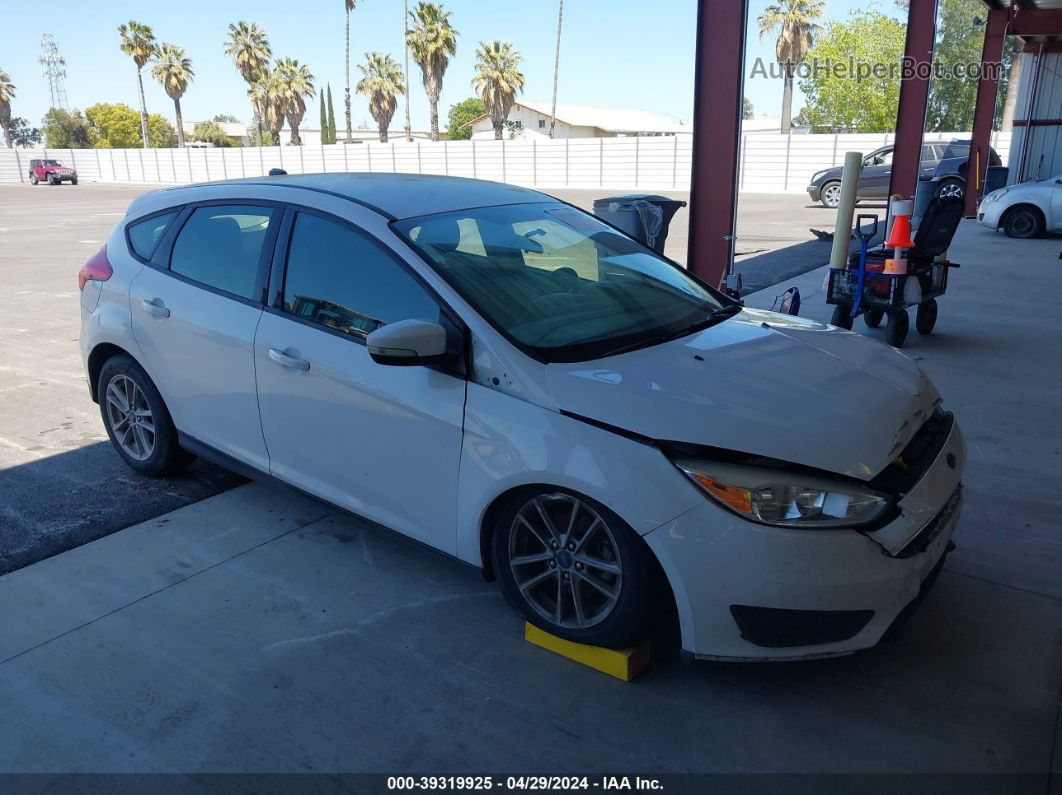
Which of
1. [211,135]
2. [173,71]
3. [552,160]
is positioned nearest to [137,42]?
[173,71]

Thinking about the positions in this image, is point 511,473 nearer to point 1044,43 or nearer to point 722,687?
point 722,687

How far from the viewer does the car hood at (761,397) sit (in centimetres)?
257

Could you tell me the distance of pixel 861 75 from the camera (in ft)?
163

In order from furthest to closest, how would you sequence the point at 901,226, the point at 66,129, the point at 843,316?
1. the point at 66,129
2. the point at 843,316
3. the point at 901,226

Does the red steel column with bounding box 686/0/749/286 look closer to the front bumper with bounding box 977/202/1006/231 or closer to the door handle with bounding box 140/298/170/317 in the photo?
the door handle with bounding box 140/298/170/317

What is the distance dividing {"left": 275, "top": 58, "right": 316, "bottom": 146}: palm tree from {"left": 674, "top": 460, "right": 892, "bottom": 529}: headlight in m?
65.3

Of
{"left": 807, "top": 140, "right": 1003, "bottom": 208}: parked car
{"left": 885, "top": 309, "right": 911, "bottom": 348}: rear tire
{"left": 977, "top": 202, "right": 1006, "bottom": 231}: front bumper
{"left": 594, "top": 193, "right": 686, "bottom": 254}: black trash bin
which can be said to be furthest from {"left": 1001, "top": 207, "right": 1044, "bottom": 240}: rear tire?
{"left": 594, "top": 193, "right": 686, "bottom": 254}: black trash bin

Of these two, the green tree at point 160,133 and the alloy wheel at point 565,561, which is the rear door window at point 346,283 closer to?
the alloy wheel at point 565,561

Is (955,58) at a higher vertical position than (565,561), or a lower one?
higher

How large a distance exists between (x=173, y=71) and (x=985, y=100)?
6343 cm

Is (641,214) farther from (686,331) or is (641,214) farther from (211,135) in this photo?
(211,135)

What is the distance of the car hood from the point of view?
257cm

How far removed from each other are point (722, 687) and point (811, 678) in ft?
1.02

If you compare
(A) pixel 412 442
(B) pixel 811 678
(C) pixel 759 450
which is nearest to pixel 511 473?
(A) pixel 412 442
